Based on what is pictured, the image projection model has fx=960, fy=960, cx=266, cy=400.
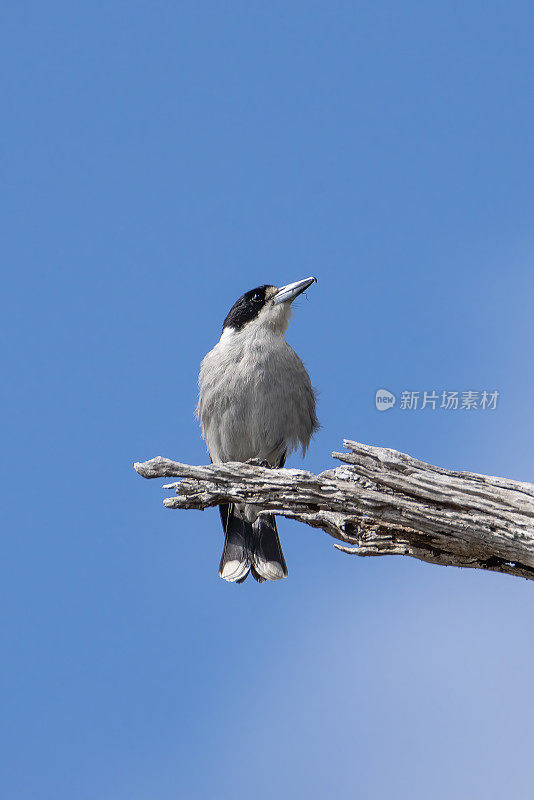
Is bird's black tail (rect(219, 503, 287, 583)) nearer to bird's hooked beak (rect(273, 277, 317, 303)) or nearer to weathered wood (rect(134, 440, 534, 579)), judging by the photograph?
weathered wood (rect(134, 440, 534, 579))

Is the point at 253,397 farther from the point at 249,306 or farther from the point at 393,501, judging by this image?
the point at 393,501

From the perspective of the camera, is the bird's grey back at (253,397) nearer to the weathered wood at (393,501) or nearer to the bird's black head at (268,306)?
the bird's black head at (268,306)

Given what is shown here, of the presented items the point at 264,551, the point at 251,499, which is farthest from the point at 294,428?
the point at 251,499

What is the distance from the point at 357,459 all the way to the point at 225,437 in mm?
2286

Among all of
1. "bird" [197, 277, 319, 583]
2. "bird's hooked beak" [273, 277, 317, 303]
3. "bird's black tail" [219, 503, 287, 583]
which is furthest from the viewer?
"bird's hooked beak" [273, 277, 317, 303]

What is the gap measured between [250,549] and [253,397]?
4.13 feet

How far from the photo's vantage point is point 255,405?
26.4 feet

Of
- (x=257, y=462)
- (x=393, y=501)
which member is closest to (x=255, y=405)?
(x=257, y=462)

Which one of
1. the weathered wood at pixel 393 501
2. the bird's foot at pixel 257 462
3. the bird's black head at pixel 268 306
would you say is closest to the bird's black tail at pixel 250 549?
the bird's foot at pixel 257 462

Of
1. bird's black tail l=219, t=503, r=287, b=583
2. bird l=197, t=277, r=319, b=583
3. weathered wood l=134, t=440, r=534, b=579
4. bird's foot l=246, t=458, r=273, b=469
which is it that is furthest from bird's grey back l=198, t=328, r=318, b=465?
weathered wood l=134, t=440, r=534, b=579

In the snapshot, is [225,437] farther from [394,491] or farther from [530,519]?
[530,519]

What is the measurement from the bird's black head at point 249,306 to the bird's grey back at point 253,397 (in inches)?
6.2

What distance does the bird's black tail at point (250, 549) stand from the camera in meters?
7.72

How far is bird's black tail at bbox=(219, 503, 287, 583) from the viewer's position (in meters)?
7.72
